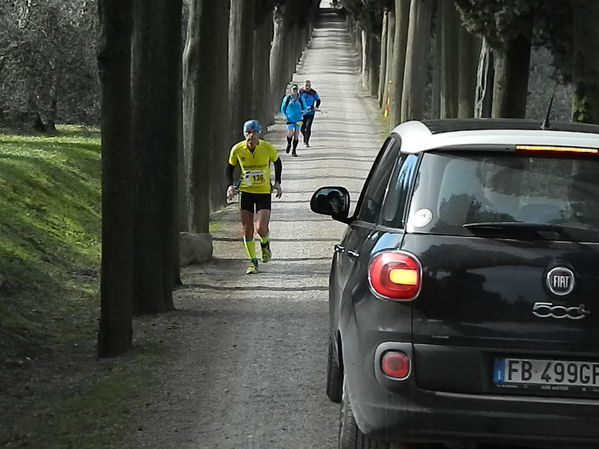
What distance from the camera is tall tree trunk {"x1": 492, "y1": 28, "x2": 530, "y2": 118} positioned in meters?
18.1

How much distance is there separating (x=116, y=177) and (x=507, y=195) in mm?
4881

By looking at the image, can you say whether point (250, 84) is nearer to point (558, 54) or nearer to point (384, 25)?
point (558, 54)

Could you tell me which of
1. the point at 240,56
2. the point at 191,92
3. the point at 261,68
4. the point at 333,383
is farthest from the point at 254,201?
the point at 261,68

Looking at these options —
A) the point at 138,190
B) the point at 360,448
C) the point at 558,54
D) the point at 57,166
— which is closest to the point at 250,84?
the point at 57,166

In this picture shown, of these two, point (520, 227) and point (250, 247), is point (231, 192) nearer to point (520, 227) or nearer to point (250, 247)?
point (250, 247)

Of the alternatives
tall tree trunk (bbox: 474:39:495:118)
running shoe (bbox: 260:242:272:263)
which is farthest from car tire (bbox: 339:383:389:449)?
tall tree trunk (bbox: 474:39:495:118)

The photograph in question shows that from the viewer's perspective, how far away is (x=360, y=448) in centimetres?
629

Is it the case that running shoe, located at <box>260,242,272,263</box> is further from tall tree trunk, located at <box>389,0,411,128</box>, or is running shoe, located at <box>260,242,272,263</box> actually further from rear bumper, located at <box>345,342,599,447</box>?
tall tree trunk, located at <box>389,0,411,128</box>

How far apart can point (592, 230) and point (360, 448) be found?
5.43ft

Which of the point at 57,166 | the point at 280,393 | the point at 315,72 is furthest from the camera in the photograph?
the point at 315,72

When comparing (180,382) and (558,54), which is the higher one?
(558,54)

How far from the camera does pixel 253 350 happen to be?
1023cm

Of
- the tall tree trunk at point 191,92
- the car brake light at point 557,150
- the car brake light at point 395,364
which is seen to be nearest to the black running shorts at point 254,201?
the tall tree trunk at point 191,92

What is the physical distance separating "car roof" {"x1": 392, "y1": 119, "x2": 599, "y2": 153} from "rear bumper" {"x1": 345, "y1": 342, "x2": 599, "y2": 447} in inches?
40.9
